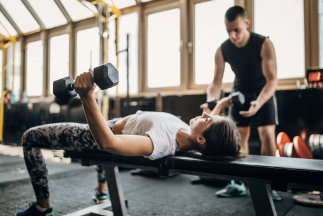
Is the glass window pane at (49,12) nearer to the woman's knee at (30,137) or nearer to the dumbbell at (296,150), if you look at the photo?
the woman's knee at (30,137)

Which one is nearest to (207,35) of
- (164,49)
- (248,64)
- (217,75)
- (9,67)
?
(164,49)

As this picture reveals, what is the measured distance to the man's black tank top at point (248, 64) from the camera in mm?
2076

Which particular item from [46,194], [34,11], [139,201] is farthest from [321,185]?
[34,11]

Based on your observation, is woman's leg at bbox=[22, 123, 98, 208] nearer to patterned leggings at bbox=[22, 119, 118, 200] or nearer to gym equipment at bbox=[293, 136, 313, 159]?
patterned leggings at bbox=[22, 119, 118, 200]

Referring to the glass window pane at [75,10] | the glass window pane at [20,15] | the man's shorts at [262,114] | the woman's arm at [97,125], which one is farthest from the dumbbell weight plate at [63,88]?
the glass window pane at [20,15]

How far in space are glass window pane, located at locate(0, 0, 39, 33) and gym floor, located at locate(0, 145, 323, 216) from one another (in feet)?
12.8

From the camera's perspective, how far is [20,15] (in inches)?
239

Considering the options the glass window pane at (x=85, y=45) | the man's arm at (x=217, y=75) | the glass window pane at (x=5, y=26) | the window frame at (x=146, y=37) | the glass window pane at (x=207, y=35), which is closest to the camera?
the man's arm at (x=217, y=75)

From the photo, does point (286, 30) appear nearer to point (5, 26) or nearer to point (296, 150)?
point (296, 150)

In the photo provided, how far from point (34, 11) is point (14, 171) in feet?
12.5

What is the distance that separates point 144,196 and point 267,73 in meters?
1.34

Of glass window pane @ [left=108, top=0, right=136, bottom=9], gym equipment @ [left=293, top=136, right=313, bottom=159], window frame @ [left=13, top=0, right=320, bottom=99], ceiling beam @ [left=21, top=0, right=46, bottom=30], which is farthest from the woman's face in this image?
ceiling beam @ [left=21, top=0, right=46, bottom=30]

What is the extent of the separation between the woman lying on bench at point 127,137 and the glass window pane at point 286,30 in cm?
257

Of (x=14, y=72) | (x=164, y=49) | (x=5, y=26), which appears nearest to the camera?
(x=164, y=49)
